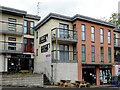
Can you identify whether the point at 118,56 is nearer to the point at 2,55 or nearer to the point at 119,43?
the point at 119,43

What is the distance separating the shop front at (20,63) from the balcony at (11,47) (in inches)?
43.4

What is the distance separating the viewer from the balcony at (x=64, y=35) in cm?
1741

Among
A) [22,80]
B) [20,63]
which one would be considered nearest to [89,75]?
[22,80]

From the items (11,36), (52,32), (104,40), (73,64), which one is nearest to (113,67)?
(104,40)

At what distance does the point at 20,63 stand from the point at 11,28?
4903 millimetres

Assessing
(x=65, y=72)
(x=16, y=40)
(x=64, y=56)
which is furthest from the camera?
(x=16, y=40)

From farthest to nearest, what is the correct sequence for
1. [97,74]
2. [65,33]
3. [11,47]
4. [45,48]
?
[11,47] → [45,48] → [97,74] → [65,33]

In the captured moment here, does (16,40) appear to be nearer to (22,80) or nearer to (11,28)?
(11,28)

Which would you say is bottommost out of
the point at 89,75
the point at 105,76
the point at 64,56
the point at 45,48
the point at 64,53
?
the point at 105,76

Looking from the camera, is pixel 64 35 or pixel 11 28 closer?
pixel 64 35

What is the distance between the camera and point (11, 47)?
65.0ft

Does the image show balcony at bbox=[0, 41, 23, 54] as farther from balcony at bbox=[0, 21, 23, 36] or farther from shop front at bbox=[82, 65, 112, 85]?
shop front at bbox=[82, 65, 112, 85]

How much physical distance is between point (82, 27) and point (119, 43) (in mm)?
8837

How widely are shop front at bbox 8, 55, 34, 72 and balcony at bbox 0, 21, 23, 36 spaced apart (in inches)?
126
